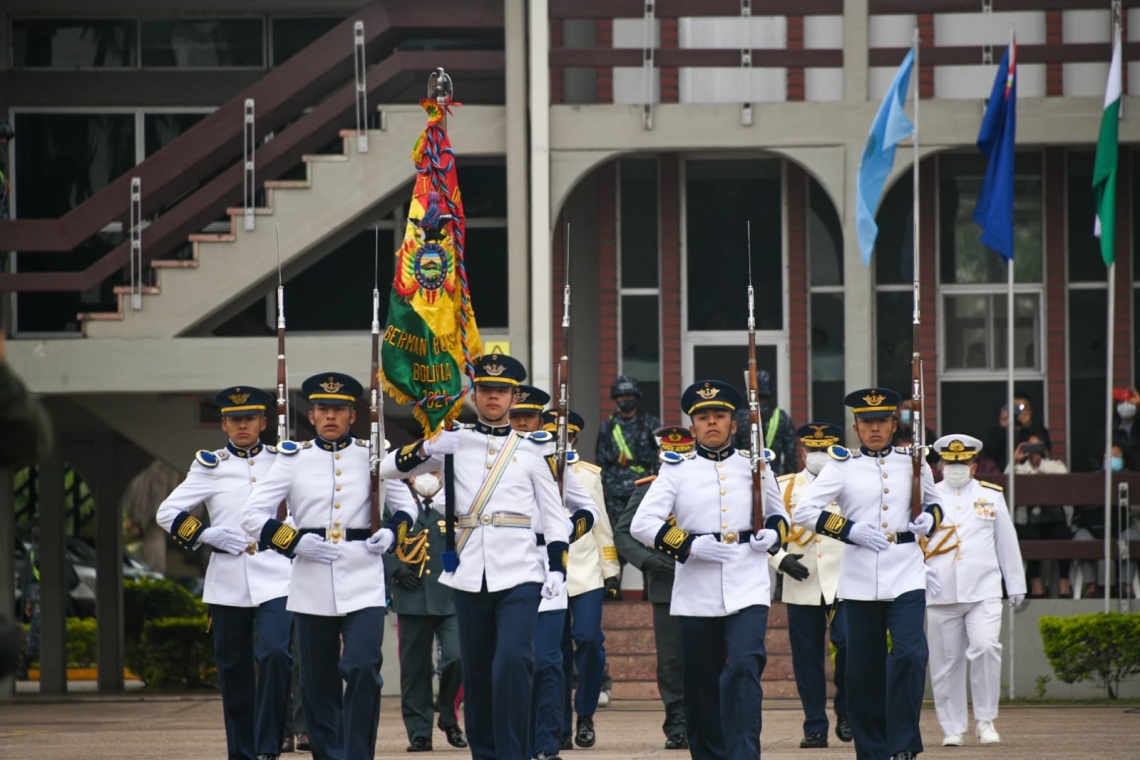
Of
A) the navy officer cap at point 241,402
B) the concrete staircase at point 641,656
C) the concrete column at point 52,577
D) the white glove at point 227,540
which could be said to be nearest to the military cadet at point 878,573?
the white glove at point 227,540

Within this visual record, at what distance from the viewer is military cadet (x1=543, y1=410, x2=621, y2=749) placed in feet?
41.8

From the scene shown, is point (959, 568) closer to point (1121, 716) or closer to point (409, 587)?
point (1121, 716)

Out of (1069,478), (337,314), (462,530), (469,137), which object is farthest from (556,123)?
(462,530)

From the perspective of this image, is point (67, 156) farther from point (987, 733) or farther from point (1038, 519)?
point (987, 733)

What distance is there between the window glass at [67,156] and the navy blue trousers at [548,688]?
11602 millimetres

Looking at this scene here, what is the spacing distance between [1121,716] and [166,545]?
32.2 metres

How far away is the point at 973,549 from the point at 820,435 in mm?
1293

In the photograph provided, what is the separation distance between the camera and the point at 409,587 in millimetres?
13008

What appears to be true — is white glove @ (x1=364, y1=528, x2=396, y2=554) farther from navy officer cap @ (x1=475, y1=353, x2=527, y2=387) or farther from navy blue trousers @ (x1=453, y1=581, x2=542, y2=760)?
navy officer cap @ (x1=475, y1=353, x2=527, y2=387)

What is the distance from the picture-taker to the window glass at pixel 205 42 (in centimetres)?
2166

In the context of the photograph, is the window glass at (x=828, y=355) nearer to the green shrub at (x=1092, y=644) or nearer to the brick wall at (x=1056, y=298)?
the brick wall at (x=1056, y=298)

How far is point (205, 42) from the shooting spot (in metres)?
21.7

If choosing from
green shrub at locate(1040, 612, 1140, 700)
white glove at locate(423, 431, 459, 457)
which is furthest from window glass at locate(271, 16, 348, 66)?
white glove at locate(423, 431, 459, 457)

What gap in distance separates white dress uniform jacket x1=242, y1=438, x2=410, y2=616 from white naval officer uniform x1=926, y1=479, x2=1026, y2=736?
470 centimetres
